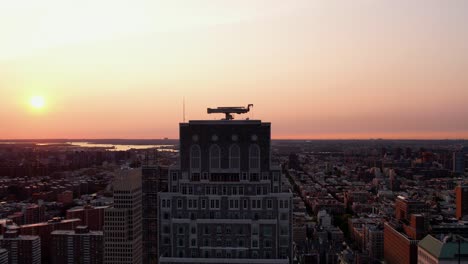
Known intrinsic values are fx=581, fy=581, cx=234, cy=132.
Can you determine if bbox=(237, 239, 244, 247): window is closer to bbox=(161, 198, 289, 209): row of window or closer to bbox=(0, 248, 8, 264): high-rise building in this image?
bbox=(161, 198, 289, 209): row of window

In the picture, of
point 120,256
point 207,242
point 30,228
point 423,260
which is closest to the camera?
point 207,242

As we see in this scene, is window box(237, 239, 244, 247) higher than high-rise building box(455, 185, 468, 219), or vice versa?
A: window box(237, 239, 244, 247)

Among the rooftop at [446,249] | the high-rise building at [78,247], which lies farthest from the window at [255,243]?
the high-rise building at [78,247]

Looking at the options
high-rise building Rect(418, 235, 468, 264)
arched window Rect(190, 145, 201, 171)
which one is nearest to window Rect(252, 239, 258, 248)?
arched window Rect(190, 145, 201, 171)

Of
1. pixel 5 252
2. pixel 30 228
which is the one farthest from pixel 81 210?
pixel 5 252

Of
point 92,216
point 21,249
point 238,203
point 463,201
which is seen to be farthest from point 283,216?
point 463,201

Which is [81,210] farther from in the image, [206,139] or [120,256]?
[206,139]

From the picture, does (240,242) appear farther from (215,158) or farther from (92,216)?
(92,216)

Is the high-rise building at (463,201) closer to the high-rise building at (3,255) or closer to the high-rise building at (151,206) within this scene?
the high-rise building at (151,206)
